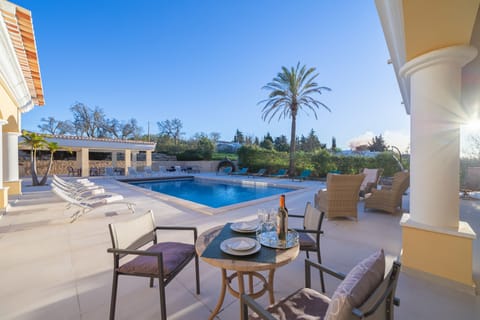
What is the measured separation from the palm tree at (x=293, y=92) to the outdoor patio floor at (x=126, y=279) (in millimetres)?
10192

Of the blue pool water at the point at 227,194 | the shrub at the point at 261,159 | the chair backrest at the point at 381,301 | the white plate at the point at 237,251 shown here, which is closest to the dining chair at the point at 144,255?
the white plate at the point at 237,251

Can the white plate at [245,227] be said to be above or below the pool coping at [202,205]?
above

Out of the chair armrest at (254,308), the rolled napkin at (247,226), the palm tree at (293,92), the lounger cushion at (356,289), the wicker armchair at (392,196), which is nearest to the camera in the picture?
the lounger cushion at (356,289)

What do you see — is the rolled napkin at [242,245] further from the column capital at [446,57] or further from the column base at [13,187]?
the column base at [13,187]

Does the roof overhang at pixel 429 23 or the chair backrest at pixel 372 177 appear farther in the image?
the chair backrest at pixel 372 177

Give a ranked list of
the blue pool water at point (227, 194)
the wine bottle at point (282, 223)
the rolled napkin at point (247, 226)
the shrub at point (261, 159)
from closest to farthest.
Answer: the wine bottle at point (282, 223)
the rolled napkin at point (247, 226)
the blue pool water at point (227, 194)
the shrub at point (261, 159)

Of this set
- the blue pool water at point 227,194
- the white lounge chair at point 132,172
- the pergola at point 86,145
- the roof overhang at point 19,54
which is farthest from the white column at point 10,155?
the white lounge chair at point 132,172

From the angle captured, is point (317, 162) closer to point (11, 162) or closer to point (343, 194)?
point (343, 194)

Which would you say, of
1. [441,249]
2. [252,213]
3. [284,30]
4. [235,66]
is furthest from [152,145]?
[441,249]

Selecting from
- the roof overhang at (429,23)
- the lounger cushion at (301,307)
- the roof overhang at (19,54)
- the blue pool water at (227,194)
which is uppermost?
the roof overhang at (19,54)

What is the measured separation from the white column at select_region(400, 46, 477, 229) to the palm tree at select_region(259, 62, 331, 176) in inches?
444

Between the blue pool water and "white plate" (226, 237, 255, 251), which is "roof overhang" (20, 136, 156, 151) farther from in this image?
"white plate" (226, 237, 255, 251)

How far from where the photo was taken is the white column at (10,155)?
6867 millimetres

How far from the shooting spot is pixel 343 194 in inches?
176
